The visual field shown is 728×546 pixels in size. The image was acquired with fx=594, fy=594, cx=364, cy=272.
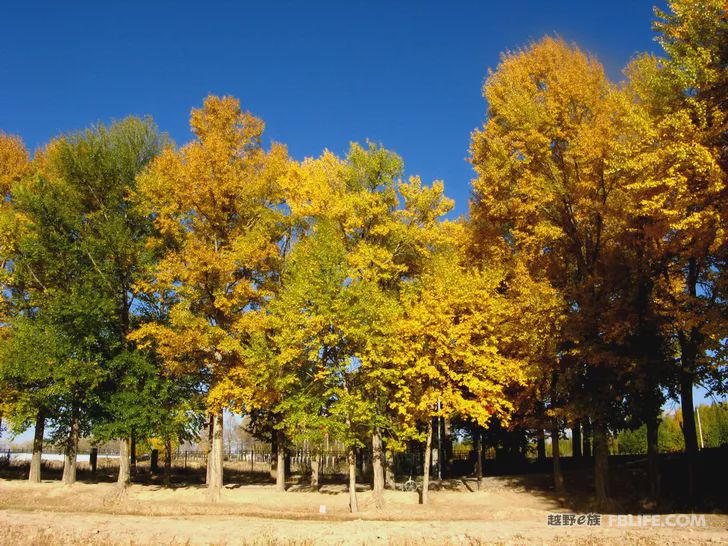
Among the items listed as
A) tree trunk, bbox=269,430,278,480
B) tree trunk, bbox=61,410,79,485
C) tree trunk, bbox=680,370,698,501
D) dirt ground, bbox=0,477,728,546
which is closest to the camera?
dirt ground, bbox=0,477,728,546

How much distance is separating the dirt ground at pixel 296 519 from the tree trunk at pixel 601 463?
1389 millimetres

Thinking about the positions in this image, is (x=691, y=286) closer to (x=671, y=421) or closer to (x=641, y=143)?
(x=641, y=143)

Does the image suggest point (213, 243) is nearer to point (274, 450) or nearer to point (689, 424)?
point (274, 450)

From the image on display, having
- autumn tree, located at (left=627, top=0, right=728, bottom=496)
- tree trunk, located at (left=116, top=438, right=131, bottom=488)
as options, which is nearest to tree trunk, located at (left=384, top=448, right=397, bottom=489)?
tree trunk, located at (left=116, top=438, right=131, bottom=488)

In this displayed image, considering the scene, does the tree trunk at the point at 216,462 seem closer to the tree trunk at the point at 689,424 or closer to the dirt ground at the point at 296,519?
the dirt ground at the point at 296,519

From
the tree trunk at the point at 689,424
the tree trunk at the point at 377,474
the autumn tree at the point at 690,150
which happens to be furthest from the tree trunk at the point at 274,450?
the autumn tree at the point at 690,150

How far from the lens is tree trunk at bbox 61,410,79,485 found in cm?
2833

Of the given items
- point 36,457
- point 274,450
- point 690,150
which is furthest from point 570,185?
point 36,457

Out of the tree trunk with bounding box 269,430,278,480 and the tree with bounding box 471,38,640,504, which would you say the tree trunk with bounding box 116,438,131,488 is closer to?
the tree trunk with bounding box 269,430,278,480

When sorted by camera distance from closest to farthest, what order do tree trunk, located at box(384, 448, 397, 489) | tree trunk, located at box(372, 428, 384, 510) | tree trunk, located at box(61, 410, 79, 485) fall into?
tree trunk, located at box(372, 428, 384, 510) → tree trunk, located at box(384, 448, 397, 489) → tree trunk, located at box(61, 410, 79, 485)

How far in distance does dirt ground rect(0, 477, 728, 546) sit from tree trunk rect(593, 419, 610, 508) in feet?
4.56

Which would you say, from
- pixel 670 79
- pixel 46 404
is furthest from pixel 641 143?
pixel 46 404

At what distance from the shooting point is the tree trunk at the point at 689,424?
63.6 feet

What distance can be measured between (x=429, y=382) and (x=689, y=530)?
9.84 m
